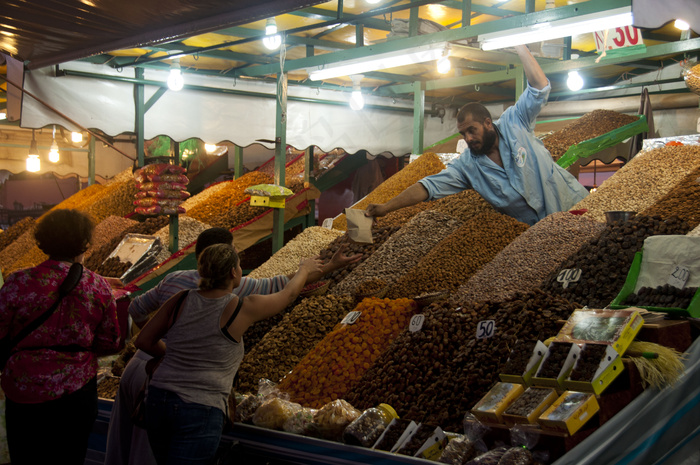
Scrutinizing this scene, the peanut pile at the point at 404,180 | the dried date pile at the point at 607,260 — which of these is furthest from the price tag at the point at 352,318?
the peanut pile at the point at 404,180

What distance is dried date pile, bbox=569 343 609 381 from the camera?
1.90 metres

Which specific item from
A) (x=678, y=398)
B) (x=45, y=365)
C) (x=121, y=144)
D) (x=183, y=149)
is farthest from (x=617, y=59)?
(x=121, y=144)

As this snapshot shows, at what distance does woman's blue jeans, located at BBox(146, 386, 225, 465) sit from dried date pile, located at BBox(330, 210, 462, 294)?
1.60 meters

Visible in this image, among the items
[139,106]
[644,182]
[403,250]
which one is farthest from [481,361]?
[139,106]

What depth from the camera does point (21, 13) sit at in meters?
2.80

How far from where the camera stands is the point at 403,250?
3.84 m

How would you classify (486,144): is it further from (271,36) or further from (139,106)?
(139,106)

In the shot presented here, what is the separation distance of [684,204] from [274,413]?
2.44 m

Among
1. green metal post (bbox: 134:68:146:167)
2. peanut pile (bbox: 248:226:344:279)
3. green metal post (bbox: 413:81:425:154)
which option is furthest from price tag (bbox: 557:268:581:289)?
green metal post (bbox: 134:68:146:167)

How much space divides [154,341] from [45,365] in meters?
0.39

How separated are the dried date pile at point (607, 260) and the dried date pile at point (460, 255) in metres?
0.56

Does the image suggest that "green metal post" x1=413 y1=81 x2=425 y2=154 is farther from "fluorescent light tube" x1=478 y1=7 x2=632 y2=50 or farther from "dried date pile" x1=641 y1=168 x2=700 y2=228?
"dried date pile" x1=641 y1=168 x2=700 y2=228

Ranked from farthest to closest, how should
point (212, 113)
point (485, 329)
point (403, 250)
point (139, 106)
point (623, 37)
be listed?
point (212, 113) → point (139, 106) → point (623, 37) → point (403, 250) → point (485, 329)

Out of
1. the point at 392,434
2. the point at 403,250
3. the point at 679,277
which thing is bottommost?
the point at 392,434
